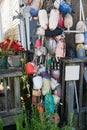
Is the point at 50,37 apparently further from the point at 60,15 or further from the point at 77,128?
the point at 77,128

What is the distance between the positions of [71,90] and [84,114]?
0.48m

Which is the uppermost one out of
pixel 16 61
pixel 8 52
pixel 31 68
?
pixel 8 52

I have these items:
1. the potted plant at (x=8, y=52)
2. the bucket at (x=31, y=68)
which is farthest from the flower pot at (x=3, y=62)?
the bucket at (x=31, y=68)

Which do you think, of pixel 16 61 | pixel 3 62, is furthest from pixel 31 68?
pixel 3 62

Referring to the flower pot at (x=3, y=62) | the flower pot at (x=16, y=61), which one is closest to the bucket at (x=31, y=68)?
the flower pot at (x=16, y=61)

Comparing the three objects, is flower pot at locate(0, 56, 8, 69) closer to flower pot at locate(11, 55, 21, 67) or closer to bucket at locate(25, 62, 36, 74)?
flower pot at locate(11, 55, 21, 67)

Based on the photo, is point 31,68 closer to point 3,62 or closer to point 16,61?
point 16,61

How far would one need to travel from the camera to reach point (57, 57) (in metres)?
3.34

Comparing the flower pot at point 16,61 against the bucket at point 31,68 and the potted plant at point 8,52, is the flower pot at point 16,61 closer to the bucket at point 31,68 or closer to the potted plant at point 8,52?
the potted plant at point 8,52

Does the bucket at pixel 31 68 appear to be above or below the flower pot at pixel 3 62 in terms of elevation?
below

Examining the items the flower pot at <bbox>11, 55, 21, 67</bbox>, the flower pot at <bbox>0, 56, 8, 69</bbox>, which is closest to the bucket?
the flower pot at <bbox>11, 55, 21, 67</bbox>

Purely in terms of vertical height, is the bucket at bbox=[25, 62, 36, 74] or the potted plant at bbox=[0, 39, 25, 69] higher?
the potted plant at bbox=[0, 39, 25, 69]

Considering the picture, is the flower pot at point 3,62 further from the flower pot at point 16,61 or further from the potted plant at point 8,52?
the flower pot at point 16,61

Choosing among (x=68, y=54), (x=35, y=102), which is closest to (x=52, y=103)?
(x=35, y=102)
